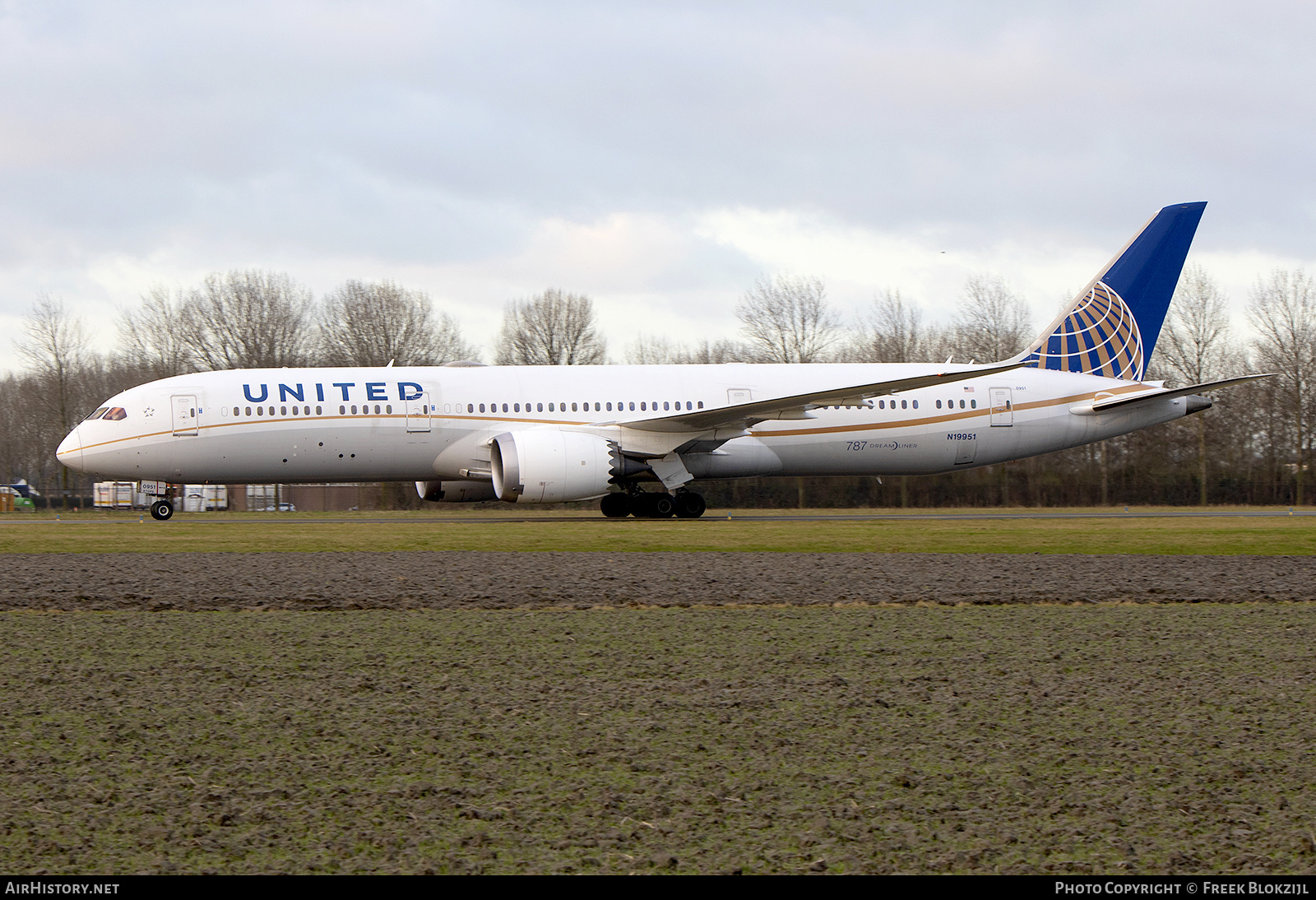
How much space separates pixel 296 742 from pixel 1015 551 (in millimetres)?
10919

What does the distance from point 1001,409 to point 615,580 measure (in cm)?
1599

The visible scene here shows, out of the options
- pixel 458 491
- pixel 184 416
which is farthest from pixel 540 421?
pixel 184 416

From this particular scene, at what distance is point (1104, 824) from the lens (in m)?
3.50

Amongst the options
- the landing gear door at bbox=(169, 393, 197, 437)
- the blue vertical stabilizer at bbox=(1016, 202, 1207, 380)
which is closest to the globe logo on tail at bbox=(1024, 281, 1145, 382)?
the blue vertical stabilizer at bbox=(1016, 202, 1207, 380)

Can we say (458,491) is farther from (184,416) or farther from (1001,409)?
(1001,409)

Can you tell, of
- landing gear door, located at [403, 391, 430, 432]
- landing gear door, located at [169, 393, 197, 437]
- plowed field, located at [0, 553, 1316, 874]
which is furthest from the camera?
landing gear door, located at [403, 391, 430, 432]

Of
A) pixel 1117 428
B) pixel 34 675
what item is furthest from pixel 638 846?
pixel 1117 428

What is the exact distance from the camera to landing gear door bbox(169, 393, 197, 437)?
21641mm

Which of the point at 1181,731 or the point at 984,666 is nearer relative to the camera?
the point at 1181,731

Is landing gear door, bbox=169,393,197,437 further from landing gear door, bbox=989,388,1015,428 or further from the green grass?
landing gear door, bbox=989,388,1015,428

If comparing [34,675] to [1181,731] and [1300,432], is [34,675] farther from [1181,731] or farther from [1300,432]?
[1300,432]

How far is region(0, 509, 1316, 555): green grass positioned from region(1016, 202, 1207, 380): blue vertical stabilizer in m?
4.77

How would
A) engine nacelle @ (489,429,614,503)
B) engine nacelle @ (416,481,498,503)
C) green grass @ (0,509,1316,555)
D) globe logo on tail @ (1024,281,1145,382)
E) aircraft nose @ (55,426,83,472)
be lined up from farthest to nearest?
globe logo on tail @ (1024,281,1145,382) < engine nacelle @ (416,481,498,503) < aircraft nose @ (55,426,83,472) < engine nacelle @ (489,429,614,503) < green grass @ (0,509,1316,555)

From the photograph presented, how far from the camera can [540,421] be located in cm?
2278
